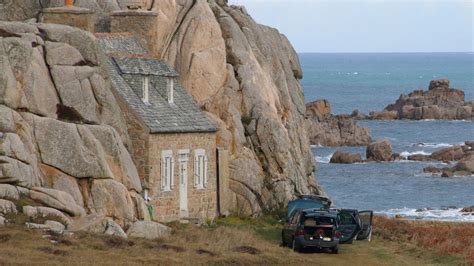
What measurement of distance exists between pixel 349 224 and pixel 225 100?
10.6 m

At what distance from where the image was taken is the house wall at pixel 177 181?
55.2 metres

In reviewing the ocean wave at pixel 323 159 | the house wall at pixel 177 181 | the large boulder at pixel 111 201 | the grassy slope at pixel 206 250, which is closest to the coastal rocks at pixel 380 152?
the ocean wave at pixel 323 159

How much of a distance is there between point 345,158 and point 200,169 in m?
79.7

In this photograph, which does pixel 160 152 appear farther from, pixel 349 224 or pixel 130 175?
pixel 349 224

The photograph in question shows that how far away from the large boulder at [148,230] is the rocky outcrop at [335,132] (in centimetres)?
10672

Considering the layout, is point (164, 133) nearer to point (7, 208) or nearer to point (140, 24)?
point (140, 24)

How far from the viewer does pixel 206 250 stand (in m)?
45.4

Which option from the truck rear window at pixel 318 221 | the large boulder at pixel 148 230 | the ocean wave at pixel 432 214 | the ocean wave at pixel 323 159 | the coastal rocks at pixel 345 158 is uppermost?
the truck rear window at pixel 318 221

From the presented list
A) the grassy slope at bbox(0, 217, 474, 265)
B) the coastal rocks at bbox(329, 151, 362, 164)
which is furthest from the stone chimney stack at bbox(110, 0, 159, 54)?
the coastal rocks at bbox(329, 151, 362, 164)

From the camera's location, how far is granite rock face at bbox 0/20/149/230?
1842 inches

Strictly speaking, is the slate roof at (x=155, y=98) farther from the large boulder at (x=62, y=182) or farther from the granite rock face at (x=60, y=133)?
the large boulder at (x=62, y=182)

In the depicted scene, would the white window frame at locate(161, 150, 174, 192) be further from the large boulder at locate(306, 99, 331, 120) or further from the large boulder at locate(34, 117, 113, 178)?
the large boulder at locate(306, 99, 331, 120)

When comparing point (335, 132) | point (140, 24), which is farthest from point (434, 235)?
point (335, 132)

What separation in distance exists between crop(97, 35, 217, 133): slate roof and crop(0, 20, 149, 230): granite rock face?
196cm
